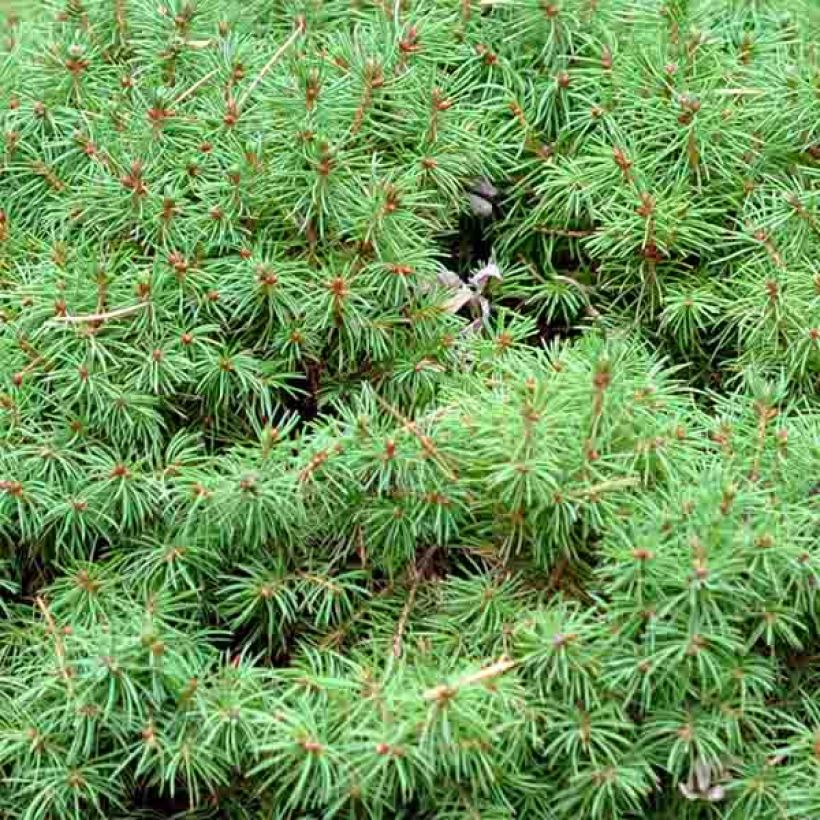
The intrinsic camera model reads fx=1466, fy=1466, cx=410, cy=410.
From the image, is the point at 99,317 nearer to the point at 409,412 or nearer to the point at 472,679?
the point at 409,412

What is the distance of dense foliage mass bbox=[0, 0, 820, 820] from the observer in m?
1.29

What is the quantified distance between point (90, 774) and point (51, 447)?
1.06 ft

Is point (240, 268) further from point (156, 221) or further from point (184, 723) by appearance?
point (184, 723)

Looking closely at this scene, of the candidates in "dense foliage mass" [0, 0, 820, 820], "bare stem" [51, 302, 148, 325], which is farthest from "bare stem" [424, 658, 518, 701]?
"bare stem" [51, 302, 148, 325]

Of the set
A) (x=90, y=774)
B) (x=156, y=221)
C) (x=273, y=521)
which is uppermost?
(x=156, y=221)

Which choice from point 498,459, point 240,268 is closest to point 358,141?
point 240,268

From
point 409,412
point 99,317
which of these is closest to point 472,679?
point 409,412

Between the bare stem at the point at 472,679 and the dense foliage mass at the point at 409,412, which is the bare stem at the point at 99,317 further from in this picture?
the bare stem at the point at 472,679

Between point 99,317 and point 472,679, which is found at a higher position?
point 99,317

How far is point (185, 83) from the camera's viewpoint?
170 cm

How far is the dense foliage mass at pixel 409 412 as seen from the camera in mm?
1295

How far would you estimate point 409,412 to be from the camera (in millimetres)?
1497

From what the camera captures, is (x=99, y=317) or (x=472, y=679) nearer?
(x=472, y=679)

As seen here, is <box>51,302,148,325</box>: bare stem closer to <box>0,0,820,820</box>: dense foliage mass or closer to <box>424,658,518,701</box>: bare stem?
<box>0,0,820,820</box>: dense foliage mass
